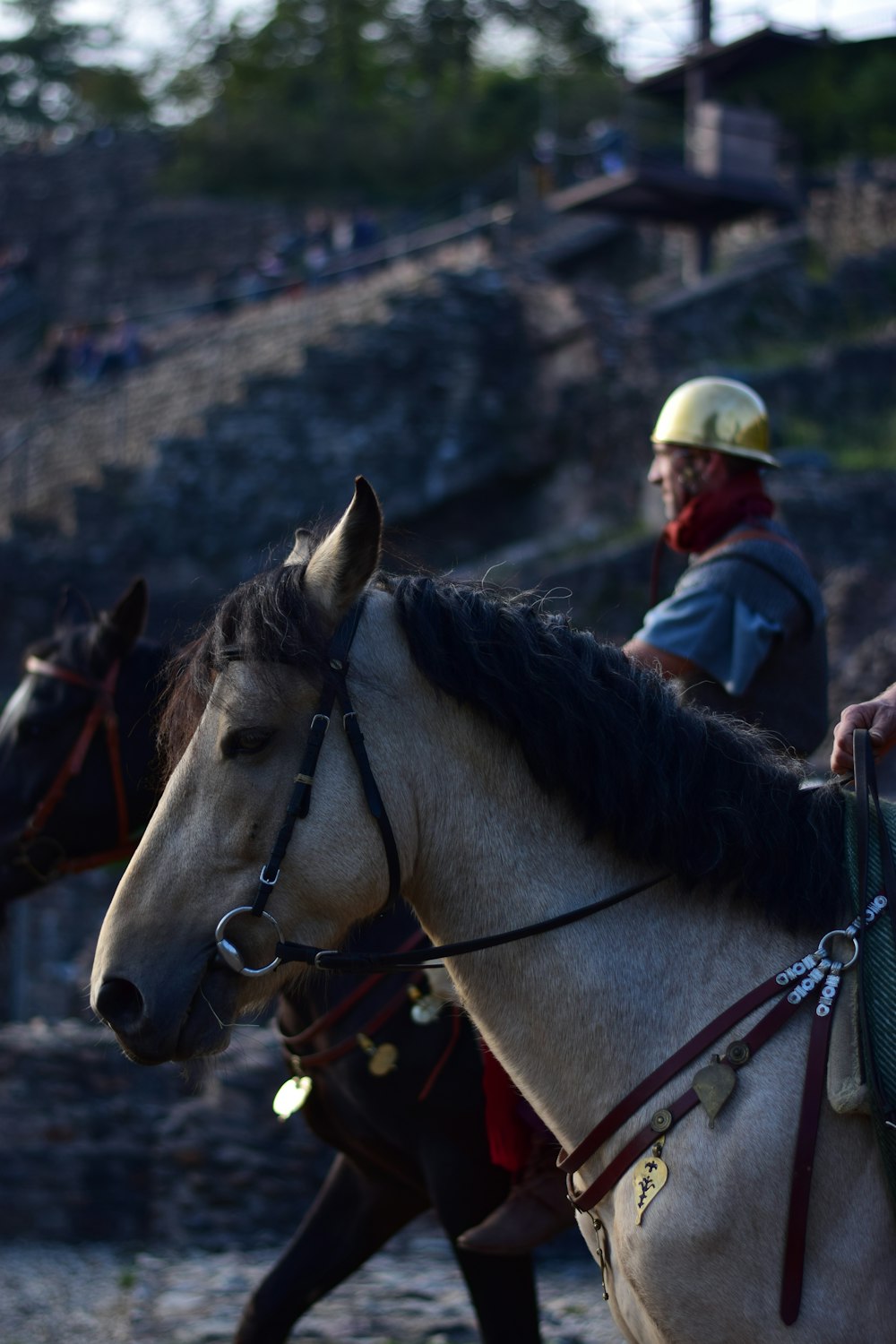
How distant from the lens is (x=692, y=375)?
21.3 m

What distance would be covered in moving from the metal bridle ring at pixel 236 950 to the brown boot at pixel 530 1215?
139 centimetres

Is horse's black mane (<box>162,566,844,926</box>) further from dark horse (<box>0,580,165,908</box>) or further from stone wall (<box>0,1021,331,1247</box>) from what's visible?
stone wall (<box>0,1021,331,1247</box>)

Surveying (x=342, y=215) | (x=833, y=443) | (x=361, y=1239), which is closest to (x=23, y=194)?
(x=342, y=215)

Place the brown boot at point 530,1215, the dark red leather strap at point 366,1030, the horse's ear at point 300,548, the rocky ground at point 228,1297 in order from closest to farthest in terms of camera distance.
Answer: the horse's ear at point 300,548
the brown boot at point 530,1215
the dark red leather strap at point 366,1030
the rocky ground at point 228,1297

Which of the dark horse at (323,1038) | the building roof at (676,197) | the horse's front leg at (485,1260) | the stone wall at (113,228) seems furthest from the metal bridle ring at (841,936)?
the stone wall at (113,228)

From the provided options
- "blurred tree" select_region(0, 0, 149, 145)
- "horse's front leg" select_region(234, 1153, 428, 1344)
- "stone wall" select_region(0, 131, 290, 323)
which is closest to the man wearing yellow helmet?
"horse's front leg" select_region(234, 1153, 428, 1344)

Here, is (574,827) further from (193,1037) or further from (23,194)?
(23,194)

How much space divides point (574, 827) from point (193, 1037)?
764 millimetres

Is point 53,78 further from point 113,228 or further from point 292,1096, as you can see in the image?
point 292,1096

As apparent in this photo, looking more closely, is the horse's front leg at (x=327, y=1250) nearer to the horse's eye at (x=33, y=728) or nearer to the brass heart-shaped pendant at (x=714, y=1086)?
the horse's eye at (x=33, y=728)

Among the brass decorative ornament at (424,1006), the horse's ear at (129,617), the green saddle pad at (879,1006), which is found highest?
the green saddle pad at (879,1006)

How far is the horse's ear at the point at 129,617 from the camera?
15.8ft

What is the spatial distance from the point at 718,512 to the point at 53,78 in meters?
53.8

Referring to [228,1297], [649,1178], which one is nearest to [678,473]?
[649,1178]
